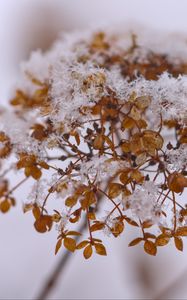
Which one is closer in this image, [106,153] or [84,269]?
[106,153]

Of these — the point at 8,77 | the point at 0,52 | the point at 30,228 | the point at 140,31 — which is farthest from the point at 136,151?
the point at 0,52

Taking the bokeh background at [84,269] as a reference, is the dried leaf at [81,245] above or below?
below

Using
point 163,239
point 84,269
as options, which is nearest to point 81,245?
point 163,239

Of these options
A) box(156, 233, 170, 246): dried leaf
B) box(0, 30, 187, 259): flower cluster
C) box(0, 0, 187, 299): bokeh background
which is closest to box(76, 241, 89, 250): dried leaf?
box(0, 30, 187, 259): flower cluster

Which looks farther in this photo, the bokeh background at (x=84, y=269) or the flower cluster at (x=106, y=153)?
the bokeh background at (x=84, y=269)

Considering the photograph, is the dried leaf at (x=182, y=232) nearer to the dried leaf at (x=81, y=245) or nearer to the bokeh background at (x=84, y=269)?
the dried leaf at (x=81, y=245)

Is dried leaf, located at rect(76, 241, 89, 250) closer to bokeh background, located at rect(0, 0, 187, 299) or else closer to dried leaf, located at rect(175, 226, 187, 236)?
dried leaf, located at rect(175, 226, 187, 236)

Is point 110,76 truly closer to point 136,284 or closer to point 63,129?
point 63,129

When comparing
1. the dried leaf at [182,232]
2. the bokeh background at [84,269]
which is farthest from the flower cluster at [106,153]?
the bokeh background at [84,269]

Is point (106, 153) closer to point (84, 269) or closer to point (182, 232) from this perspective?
point (182, 232)

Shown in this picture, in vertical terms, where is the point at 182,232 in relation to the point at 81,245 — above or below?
above

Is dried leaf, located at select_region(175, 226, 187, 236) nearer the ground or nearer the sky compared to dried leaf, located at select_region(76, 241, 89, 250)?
nearer the sky

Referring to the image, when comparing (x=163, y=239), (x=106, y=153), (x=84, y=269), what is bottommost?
(x=163, y=239)
